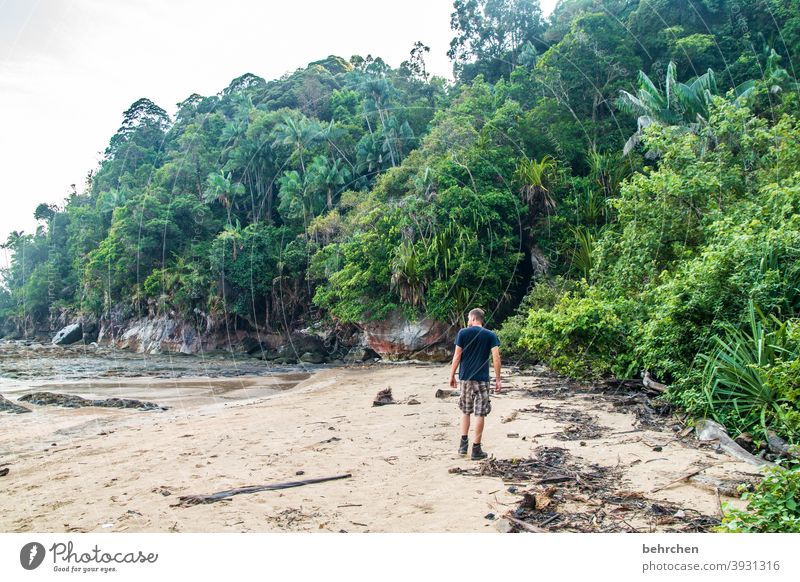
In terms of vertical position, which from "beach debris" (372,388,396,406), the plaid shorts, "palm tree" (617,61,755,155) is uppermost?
"palm tree" (617,61,755,155)

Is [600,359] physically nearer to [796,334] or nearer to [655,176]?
[655,176]

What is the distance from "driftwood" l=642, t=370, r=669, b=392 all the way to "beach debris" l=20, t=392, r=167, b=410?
373 inches

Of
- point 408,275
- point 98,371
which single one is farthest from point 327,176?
point 98,371

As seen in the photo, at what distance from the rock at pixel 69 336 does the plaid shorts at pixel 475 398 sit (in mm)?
41761

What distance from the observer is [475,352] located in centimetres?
538

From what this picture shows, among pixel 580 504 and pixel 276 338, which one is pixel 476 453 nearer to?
pixel 580 504

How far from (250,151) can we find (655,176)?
34.9m

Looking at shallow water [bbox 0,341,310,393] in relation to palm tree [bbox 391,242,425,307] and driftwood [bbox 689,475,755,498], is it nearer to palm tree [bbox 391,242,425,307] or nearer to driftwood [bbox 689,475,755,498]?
palm tree [bbox 391,242,425,307]

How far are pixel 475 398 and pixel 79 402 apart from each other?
9852 millimetres

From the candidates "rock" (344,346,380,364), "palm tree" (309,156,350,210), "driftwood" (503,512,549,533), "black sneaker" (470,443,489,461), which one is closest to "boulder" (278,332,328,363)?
"rock" (344,346,380,364)

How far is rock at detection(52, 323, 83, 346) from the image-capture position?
128 ft

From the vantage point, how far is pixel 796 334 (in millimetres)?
5012
